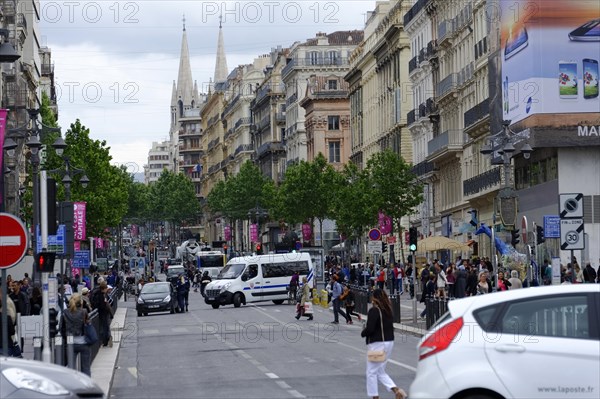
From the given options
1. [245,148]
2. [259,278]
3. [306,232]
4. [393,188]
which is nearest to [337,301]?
[259,278]

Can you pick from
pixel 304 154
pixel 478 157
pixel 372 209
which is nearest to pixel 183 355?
pixel 478 157

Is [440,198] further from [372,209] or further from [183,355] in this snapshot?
[183,355]

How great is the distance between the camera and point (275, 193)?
133500 mm

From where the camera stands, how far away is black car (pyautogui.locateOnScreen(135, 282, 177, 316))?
64375mm

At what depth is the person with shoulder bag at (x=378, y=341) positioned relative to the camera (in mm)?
20891

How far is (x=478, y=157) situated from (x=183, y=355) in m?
48.7

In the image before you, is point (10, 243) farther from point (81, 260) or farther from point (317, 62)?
point (317, 62)

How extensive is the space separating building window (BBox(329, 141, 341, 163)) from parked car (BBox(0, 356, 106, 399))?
134 m

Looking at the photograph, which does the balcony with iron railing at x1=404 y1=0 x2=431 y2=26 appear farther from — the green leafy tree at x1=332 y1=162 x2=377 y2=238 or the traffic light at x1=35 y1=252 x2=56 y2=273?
the traffic light at x1=35 y1=252 x2=56 y2=273

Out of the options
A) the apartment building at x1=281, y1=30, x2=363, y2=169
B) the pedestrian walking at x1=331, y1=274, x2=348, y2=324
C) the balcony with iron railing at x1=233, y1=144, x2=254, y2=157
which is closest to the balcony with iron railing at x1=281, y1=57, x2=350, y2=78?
the apartment building at x1=281, y1=30, x2=363, y2=169

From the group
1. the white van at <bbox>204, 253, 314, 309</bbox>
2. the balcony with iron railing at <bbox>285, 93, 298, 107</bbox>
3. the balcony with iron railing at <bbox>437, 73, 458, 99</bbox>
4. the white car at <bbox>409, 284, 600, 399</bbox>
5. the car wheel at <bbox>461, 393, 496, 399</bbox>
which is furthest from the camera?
the balcony with iron railing at <bbox>285, 93, 298, 107</bbox>

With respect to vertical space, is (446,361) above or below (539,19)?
below

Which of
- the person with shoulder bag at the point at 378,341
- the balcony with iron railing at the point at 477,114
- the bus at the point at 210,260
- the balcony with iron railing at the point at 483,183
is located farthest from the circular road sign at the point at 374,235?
the bus at the point at 210,260

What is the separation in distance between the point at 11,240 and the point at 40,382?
7164 mm
